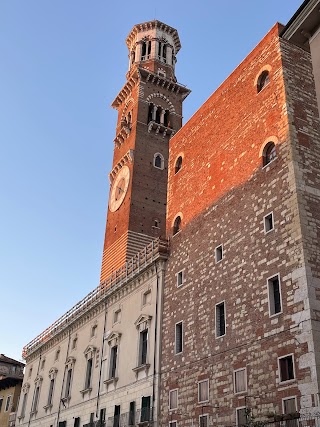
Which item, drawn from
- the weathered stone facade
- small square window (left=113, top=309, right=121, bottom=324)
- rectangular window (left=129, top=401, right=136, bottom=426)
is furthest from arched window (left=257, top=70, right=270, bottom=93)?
rectangular window (left=129, top=401, right=136, bottom=426)

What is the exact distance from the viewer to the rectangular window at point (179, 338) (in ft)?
73.5

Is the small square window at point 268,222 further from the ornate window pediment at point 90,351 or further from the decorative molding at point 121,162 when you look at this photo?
the decorative molding at point 121,162

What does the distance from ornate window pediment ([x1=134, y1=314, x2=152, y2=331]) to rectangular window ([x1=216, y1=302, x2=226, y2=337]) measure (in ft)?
18.2

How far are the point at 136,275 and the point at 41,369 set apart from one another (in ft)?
55.3

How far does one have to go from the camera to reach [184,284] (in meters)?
23.4

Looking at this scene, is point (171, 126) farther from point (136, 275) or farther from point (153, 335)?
point (153, 335)

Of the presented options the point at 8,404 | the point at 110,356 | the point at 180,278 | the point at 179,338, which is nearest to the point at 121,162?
the point at 110,356

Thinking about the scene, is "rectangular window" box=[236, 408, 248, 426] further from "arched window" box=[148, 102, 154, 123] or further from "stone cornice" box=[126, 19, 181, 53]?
"stone cornice" box=[126, 19, 181, 53]

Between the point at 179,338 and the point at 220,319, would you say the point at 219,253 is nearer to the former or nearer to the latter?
the point at 220,319

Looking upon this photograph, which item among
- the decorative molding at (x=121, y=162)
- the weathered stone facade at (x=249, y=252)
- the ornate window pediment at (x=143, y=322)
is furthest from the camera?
the decorative molding at (x=121, y=162)

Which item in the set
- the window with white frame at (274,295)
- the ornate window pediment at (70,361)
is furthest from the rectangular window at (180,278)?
the ornate window pediment at (70,361)

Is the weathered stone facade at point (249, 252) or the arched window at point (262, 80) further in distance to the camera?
the arched window at point (262, 80)

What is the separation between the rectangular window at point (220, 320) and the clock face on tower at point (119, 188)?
2334 cm

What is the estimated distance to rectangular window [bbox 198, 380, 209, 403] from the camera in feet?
63.8
